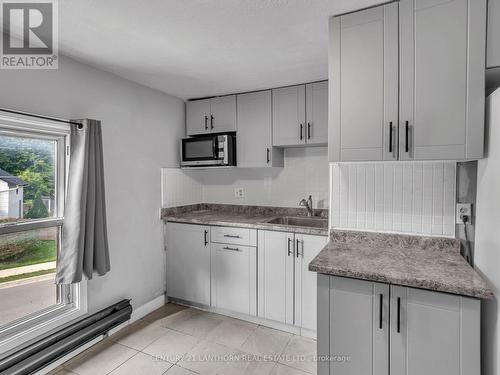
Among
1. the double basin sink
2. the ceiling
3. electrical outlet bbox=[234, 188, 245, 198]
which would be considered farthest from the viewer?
electrical outlet bbox=[234, 188, 245, 198]

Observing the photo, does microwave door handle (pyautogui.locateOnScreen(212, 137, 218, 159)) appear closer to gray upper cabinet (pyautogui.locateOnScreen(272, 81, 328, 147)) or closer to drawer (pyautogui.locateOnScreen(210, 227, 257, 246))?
gray upper cabinet (pyautogui.locateOnScreen(272, 81, 328, 147))

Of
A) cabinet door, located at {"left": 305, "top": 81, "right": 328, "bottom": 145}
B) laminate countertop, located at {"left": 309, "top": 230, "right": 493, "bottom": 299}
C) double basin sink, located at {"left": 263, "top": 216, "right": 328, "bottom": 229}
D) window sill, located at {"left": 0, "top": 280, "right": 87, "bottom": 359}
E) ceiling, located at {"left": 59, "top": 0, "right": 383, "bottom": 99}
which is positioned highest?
ceiling, located at {"left": 59, "top": 0, "right": 383, "bottom": 99}

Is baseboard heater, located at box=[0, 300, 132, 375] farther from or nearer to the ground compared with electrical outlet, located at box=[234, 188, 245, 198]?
nearer to the ground

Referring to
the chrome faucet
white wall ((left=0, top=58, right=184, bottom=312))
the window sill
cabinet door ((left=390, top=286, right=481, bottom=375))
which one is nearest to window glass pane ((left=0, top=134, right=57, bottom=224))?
white wall ((left=0, top=58, right=184, bottom=312))

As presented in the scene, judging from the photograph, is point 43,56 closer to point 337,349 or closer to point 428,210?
point 337,349

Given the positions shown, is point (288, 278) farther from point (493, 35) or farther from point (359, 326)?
point (493, 35)

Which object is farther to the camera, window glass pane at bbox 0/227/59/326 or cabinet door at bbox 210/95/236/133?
cabinet door at bbox 210/95/236/133

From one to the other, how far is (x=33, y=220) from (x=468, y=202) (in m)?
2.79

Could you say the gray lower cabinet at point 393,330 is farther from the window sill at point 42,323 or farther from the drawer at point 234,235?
the window sill at point 42,323

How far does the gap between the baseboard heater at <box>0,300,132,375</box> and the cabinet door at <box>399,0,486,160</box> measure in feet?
8.04

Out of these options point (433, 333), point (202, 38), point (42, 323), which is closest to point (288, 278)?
point (433, 333)

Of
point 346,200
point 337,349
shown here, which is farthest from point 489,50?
point 337,349

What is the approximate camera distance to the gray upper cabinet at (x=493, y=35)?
1307 millimetres

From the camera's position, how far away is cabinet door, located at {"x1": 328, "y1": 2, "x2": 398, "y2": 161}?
1.50 meters
